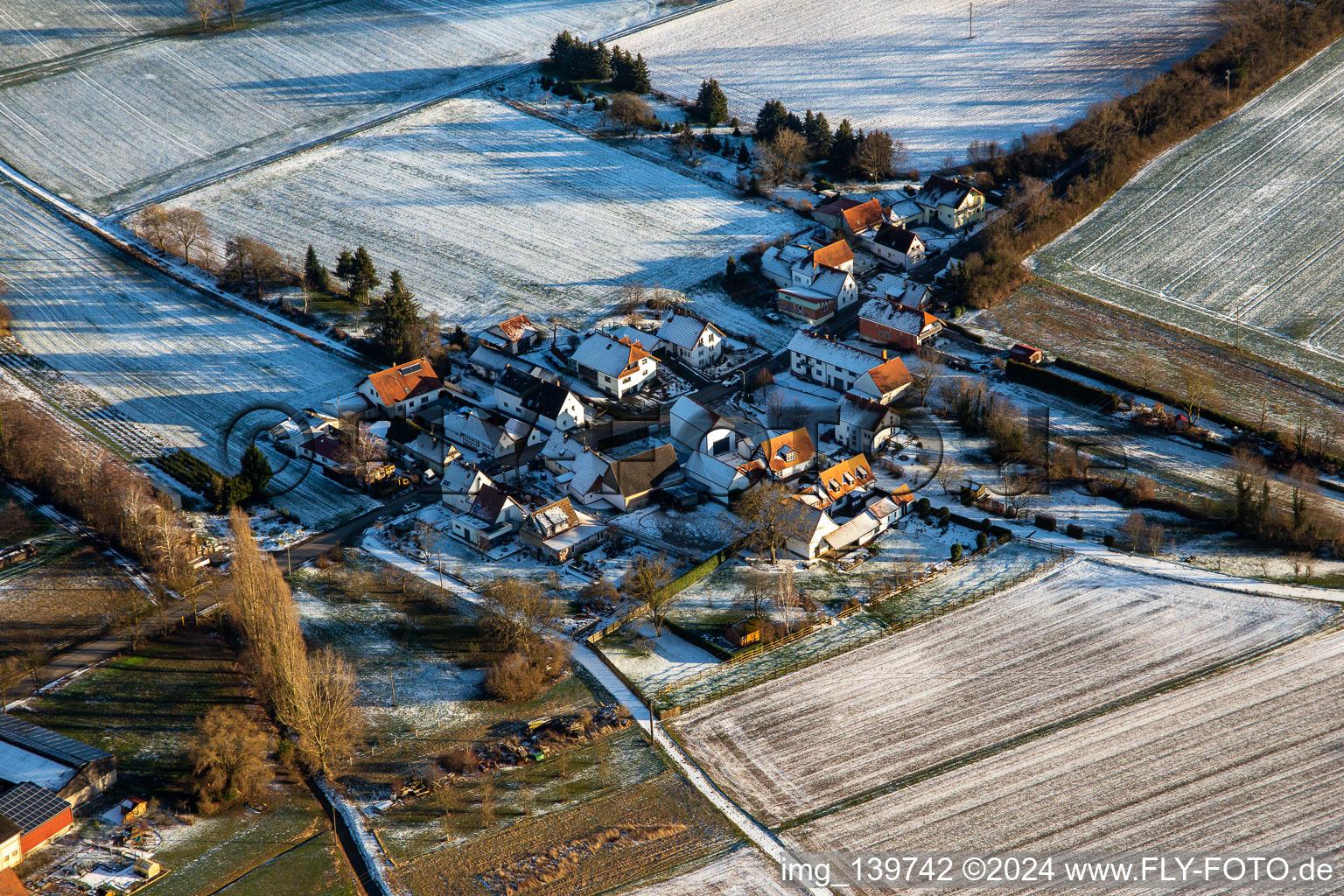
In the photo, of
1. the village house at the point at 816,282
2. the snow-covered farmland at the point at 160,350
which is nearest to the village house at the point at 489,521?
the snow-covered farmland at the point at 160,350

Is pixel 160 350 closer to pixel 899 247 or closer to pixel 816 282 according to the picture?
pixel 816 282

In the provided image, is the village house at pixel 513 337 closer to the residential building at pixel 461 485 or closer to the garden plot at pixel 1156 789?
the residential building at pixel 461 485

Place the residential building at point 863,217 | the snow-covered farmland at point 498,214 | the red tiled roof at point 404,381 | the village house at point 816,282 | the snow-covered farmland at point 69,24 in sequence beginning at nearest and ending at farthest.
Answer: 1. the red tiled roof at point 404,381
2. the village house at point 816,282
3. the snow-covered farmland at point 498,214
4. the residential building at point 863,217
5. the snow-covered farmland at point 69,24

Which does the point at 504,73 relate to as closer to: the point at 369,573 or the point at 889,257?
the point at 889,257

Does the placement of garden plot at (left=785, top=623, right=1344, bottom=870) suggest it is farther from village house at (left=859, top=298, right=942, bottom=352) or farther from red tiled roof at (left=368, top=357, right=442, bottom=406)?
red tiled roof at (left=368, top=357, right=442, bottom=406)

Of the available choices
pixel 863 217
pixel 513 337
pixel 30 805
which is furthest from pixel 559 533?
pixel 863 217

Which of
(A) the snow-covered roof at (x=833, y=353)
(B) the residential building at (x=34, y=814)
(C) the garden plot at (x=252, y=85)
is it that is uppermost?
(C) the garden plot at (x=252, y=85)

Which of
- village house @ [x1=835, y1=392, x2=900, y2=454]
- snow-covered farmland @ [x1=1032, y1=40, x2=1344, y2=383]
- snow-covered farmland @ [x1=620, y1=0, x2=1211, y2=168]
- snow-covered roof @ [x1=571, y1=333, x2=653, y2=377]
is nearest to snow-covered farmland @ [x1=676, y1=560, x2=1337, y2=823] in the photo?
village house @ [x1=835, y1=392, x2=900, y2=454]
